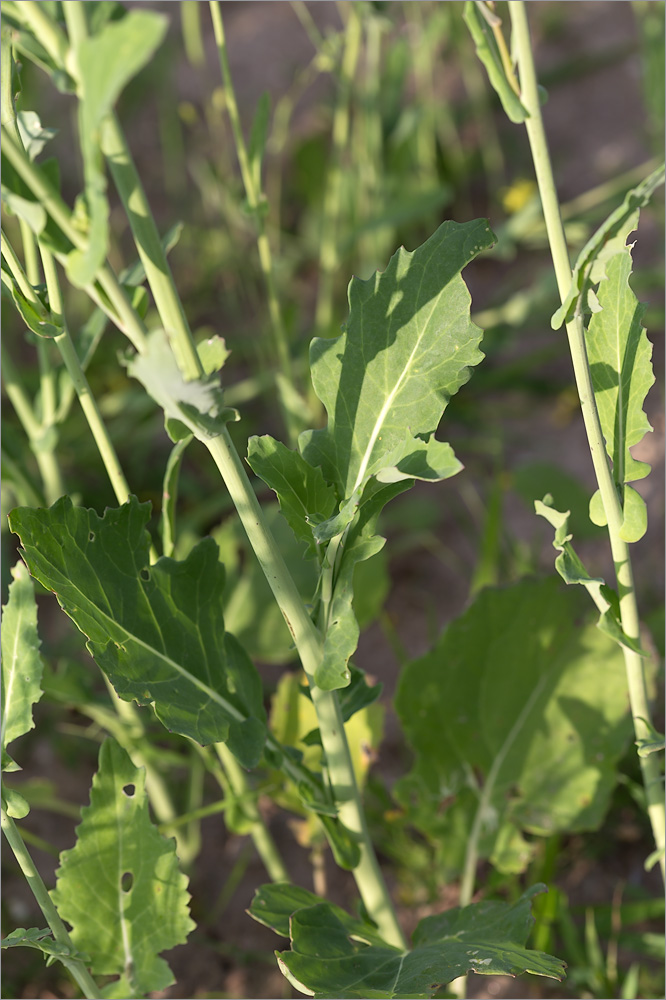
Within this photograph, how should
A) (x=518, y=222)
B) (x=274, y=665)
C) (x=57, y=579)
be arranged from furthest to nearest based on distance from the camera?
(x=518, y=222), (x=274, y=665), (x=57, y=579)

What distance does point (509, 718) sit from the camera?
43.7 inches

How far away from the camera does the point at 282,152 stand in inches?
96.9

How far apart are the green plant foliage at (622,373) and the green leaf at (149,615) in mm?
377

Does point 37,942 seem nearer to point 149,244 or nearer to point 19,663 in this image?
point 19,663

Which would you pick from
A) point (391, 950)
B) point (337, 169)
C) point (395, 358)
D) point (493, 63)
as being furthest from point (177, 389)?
point (337, 169)

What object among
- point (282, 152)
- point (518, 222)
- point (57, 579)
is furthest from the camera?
point (282, 152)

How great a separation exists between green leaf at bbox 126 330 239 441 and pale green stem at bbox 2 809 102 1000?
365 millimetres

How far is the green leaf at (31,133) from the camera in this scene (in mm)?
719

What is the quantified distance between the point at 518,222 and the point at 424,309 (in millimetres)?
1154

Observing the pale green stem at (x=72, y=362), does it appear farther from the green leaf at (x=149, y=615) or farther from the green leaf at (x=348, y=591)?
the green leaf at (x=348, y=591)

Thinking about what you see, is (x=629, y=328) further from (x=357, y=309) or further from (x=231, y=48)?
(x=231, y=48)

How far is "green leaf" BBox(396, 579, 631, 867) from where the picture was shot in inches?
42.6

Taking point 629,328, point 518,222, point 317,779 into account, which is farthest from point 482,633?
point 518,222

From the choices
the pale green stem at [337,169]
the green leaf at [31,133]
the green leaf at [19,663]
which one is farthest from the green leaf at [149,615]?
the pale green stem at [337,169]
